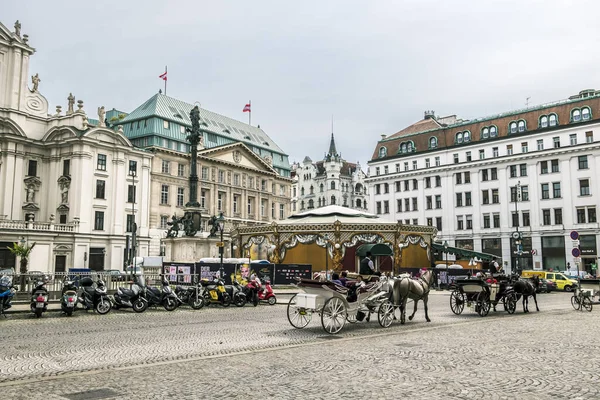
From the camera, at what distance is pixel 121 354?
10.4m

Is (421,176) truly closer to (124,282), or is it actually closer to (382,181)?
(382,181)

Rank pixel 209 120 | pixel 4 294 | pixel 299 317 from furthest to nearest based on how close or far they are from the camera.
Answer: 1. pixel 209 120
2. pixel 4 294
3. pixel 299 317

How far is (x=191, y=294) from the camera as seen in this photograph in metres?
21.8

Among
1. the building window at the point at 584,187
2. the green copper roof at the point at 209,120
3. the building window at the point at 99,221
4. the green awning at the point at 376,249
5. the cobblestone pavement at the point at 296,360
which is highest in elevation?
the green copper roof at the point at 209,120

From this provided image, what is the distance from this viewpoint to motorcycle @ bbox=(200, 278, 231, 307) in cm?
2222

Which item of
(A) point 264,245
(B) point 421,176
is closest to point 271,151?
(B) point 421,176

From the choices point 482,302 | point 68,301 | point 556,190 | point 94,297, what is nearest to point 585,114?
point 556,190

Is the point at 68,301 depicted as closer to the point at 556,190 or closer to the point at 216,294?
the point at 216,294

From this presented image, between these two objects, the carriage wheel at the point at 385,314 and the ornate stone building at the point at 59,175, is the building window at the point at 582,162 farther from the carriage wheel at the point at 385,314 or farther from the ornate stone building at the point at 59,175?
the carriage wheel at the point at 385,314

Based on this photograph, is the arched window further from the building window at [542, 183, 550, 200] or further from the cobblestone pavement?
the cobblestone pavement

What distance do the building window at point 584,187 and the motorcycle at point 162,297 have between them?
182 feet

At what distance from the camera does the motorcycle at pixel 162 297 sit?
794 inches

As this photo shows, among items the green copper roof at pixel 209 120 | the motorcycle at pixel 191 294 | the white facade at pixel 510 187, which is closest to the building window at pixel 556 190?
the white facade at pixel 510 187

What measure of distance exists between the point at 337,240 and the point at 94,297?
64.2 feet
